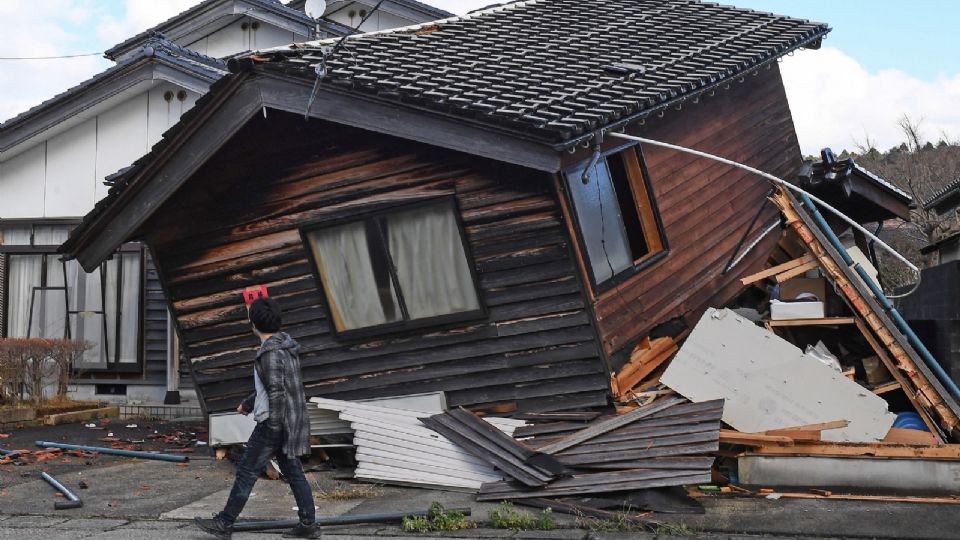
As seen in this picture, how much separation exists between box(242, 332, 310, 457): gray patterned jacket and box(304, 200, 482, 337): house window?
307 centimetres

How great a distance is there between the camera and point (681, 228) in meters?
12.1

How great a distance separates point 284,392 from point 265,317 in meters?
0.57

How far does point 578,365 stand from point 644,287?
1.82 meters

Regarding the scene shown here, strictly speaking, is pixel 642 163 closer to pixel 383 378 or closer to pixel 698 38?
pixel 698 38

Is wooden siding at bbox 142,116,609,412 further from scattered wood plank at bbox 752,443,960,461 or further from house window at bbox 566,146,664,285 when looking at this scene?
scattered wood plank at bbox 752,443,960,461

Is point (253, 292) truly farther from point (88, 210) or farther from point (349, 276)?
point (88, 210)

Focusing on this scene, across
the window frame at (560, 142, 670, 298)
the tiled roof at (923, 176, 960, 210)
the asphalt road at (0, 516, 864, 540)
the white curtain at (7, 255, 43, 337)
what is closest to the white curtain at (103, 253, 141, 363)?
the white curtain at (7, 255, 43, 337)

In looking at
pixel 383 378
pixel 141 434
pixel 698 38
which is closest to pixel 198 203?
pixel 383 378

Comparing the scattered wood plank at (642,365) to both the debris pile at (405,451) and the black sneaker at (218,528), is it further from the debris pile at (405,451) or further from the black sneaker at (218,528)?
the black sneaker at (218,528)

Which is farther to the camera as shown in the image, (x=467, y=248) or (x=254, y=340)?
(x=254, y=340)

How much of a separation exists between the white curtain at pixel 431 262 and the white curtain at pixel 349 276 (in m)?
0.26

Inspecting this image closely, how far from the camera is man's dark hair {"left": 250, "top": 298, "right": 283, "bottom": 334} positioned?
7215mm

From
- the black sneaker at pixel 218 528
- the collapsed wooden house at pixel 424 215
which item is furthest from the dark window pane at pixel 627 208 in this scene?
the black sneaker at pixel 218 528

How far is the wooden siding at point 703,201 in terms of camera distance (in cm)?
1099
